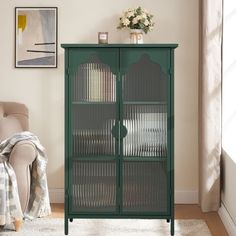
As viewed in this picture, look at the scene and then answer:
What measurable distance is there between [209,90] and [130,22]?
3.02ft

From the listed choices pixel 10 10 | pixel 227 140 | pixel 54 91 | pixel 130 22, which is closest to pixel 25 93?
pixel 54 91

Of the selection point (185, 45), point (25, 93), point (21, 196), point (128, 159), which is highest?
point (185, 45)

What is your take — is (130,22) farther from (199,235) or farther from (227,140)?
(199,235)

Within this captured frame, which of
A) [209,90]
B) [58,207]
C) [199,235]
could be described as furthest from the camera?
[58,207]

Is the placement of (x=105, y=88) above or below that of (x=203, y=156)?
above

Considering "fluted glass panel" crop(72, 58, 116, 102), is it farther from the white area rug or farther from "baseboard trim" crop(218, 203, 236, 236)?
"baseboard trim" crop(218, 203, 236, 236)

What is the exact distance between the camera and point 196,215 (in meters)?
4.96

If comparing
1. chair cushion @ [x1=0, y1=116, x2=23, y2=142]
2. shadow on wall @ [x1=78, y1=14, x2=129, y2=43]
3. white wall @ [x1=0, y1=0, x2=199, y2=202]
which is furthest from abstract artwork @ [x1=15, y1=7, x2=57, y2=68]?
chair cushion @ [x1=0, y1=116, x2=23, y2=142]

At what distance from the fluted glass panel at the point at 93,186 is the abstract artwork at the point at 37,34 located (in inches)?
51.4

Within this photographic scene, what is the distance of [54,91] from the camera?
5410mm

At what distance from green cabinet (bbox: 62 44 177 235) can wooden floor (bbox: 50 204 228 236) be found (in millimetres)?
383

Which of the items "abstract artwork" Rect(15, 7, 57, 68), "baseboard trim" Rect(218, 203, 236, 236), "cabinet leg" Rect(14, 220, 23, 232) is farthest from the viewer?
"abstract artwork" Rect(15, 7, 57, 68)

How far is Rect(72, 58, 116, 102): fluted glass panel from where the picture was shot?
4422mm

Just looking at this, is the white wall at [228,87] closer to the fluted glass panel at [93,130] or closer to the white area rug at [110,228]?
the white area rug at [110,228]
